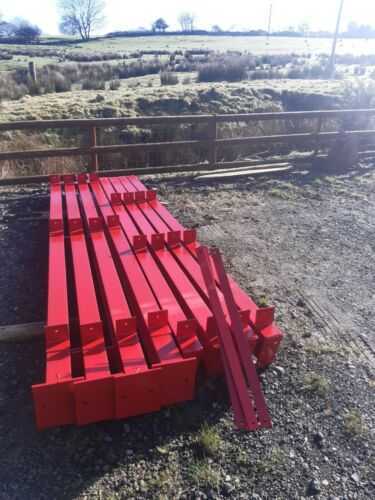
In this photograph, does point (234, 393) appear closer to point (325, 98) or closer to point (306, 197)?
point (306, 197)

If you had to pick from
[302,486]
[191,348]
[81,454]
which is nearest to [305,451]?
[302,486]

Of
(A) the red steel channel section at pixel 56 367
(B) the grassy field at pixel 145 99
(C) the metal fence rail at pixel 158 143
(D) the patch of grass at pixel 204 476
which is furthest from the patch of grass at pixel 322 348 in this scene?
(B) the grassy field at pixel 145 99

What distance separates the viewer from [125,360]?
2.45 meters

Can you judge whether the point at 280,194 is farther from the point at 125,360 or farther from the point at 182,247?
the point at 125,360

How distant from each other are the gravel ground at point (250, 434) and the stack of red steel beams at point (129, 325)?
187mm

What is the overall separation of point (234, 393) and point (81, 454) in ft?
3.07

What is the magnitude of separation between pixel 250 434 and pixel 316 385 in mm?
645

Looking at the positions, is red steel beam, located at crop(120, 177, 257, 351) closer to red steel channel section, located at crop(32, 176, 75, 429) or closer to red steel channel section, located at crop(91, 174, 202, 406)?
red steel channel section, located at crop(91, 174, 202, 406)

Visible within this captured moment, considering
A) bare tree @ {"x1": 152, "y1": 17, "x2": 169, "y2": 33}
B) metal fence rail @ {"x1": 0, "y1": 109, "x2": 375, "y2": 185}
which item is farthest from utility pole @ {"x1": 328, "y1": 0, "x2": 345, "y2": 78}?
bare tree @ {"x1": 152, "y1": 17, "x2": 169, "y2": 33}

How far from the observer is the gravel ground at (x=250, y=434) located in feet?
7.22

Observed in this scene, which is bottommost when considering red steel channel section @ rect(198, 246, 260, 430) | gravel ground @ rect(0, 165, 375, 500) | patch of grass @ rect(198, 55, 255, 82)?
gravel ground @ rect(0, 165, 375, 500)

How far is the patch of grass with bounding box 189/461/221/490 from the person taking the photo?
219cm

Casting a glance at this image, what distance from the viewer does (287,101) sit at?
17.6 meters

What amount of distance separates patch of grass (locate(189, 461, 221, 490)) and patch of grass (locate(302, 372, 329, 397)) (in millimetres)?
923
